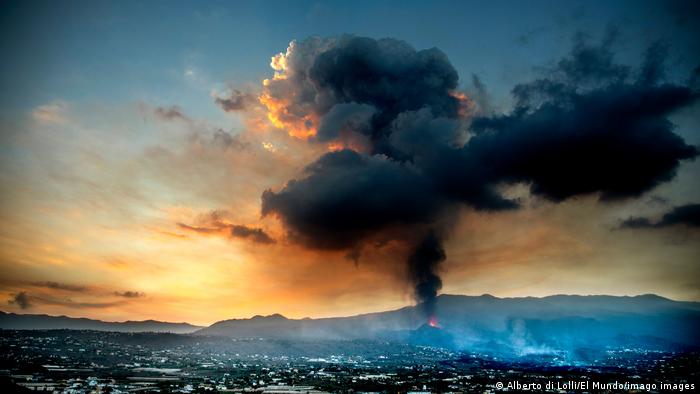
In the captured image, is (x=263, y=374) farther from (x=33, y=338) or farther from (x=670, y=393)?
(x=33, y=338)

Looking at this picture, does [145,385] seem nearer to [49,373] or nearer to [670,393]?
[49,373]

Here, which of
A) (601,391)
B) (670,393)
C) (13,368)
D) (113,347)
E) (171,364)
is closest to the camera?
(670,393)

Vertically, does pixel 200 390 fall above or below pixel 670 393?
below

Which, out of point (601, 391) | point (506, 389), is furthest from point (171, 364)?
point (601, 391)

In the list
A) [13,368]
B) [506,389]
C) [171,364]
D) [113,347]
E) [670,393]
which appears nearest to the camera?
[670,393]

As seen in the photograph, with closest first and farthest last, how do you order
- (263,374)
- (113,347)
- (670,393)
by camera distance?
(670,393) → (263,374) → (113,347)

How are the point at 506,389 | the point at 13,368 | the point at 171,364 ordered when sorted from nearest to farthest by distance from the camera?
the point at 506,389, the point at 13,368, the point at 171,364

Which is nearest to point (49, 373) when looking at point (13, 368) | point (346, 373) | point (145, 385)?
point (13, 368)

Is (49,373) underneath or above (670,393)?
underneath

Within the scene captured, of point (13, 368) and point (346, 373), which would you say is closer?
point (13, 368)
